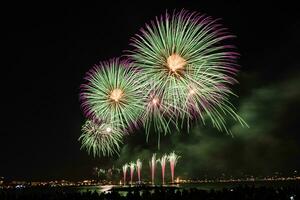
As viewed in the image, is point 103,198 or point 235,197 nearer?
point 235,197

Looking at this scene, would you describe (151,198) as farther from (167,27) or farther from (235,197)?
(167,27)

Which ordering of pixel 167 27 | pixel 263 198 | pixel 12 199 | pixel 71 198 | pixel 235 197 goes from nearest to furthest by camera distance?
pixel 167 27 < pixel 263 198 < pixel 235 197 < pixel 12 199 < pixel 71 198

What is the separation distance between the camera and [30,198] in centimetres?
3212

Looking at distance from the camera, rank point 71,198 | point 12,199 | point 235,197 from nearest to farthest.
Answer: point 235,197 < point 12,199 < point 71,198

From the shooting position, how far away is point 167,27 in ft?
82.7

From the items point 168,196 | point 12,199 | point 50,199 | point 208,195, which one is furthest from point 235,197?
point 12,199

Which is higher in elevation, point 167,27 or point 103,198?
point 167,27

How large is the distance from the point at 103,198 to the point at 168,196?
6.18 m

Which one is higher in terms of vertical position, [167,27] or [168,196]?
[167,27]

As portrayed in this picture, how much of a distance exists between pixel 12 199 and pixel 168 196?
1134cm

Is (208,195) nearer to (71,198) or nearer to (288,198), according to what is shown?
(288,198)

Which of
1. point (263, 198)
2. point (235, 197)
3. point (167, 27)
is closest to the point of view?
point (167, 27)

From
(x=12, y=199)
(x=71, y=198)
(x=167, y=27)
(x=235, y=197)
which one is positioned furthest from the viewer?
(x=71, y=198)

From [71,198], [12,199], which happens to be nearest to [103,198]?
[71,198]
